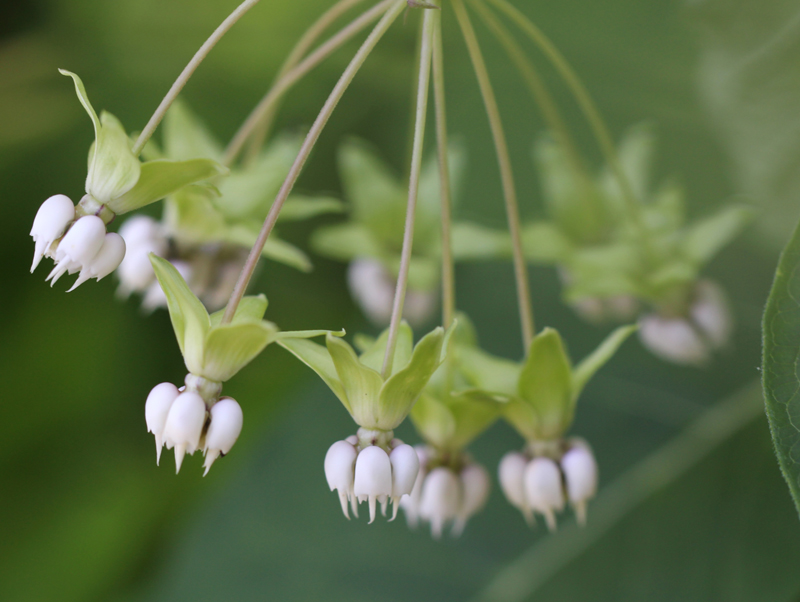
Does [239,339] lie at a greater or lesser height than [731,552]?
greater

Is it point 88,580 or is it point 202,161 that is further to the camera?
point 88,580

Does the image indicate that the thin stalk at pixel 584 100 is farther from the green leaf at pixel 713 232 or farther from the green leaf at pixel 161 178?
Answer: the green leaf at pixel 161 178

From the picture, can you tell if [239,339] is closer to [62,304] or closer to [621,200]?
[621,200]

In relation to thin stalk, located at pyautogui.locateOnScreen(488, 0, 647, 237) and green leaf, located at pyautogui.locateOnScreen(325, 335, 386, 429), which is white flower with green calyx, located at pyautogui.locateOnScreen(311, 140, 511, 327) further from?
green leaf, located at pyautogui.locateOnScreen(325, 335, 386, 429)

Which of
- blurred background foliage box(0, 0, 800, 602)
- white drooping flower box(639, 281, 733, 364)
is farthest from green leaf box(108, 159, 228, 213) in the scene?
blurred background foliage box(0, 0, 800, 602)

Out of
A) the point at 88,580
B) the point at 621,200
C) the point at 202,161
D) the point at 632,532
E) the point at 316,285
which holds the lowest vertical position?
the point at 88,580

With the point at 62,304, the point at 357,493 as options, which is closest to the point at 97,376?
the point at 62,304
